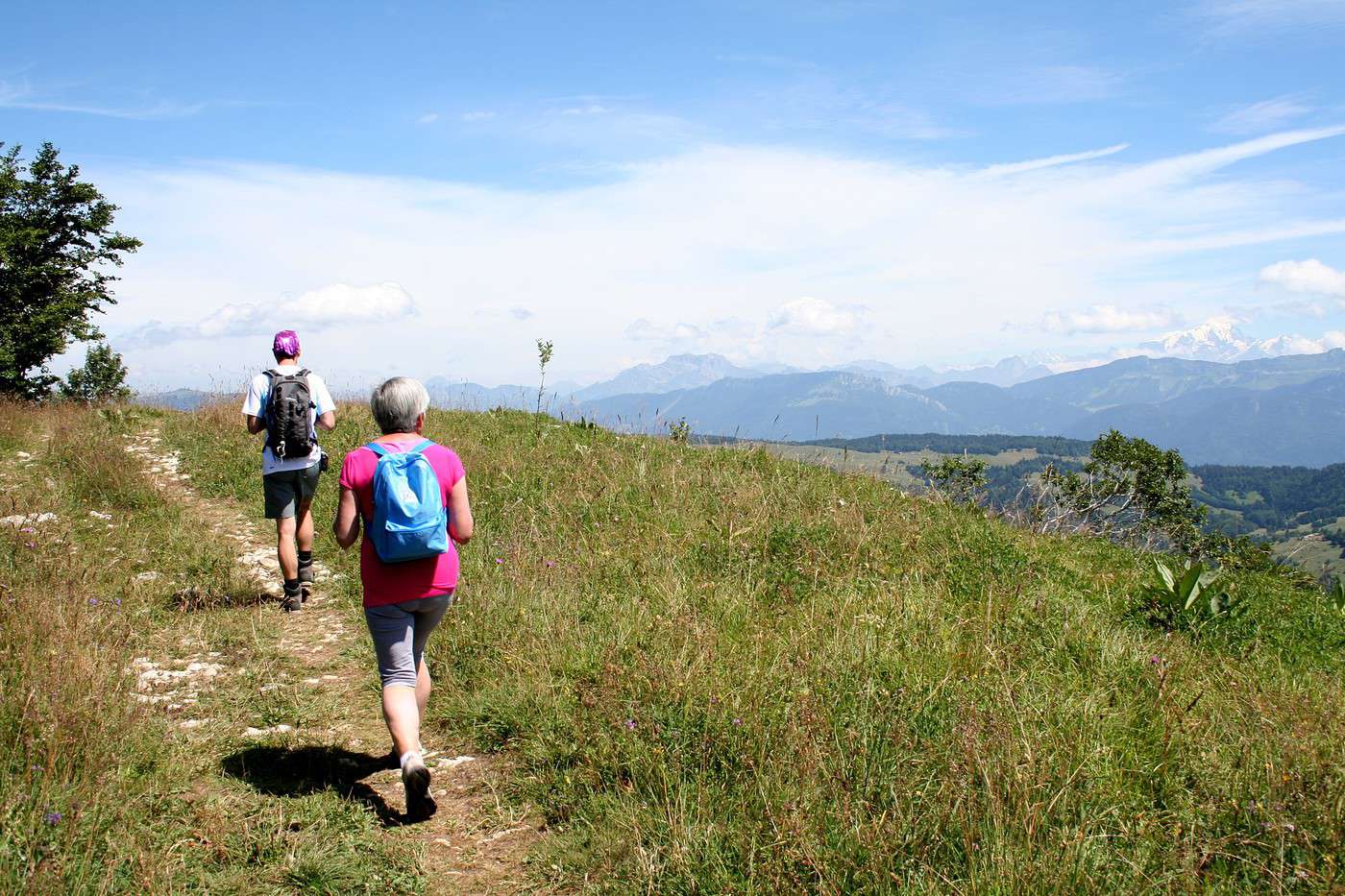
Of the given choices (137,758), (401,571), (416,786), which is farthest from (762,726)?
(137,758)

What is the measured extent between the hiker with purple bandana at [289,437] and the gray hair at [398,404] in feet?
9.72

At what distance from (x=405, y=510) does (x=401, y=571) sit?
38 cm

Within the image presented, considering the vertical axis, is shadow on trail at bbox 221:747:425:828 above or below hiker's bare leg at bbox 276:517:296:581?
below

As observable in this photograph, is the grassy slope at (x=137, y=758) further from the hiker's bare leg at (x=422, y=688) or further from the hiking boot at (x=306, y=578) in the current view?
the hiker's bare leg at (x=422, y=688)

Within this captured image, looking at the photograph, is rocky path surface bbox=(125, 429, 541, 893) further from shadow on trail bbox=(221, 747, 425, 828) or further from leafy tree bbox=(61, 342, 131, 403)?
leafy tree bbox=(61, 342, 131, 403)

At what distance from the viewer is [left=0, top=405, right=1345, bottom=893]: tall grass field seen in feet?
9.16

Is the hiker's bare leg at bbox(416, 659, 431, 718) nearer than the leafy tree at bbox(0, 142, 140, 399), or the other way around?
the hiker's bare leg at bbox(416, 659, 431, 718)

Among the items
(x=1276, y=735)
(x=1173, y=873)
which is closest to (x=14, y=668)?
(x=1173, y=873)

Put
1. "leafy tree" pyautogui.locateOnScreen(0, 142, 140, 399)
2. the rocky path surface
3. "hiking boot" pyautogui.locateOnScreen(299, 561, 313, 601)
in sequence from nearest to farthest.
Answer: the rocky path surface, "hiking boot" pyautogui.locateOnScreen(299, 561, 313, 601), "leafy tree" pyautogui.locateOnScreen(0, 142, 140, 399)

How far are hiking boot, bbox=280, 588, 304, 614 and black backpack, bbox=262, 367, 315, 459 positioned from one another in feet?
4.17

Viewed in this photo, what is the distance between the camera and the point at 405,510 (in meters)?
3.50

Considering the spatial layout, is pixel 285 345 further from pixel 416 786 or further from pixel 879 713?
pixel 879 713

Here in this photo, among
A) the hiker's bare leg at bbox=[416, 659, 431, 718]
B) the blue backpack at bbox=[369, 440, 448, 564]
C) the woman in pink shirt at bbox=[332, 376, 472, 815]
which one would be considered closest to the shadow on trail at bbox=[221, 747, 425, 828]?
the woman in pink shirt at bbox=[332, 376, 472, 815]

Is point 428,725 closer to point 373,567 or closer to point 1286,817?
point 373,567
